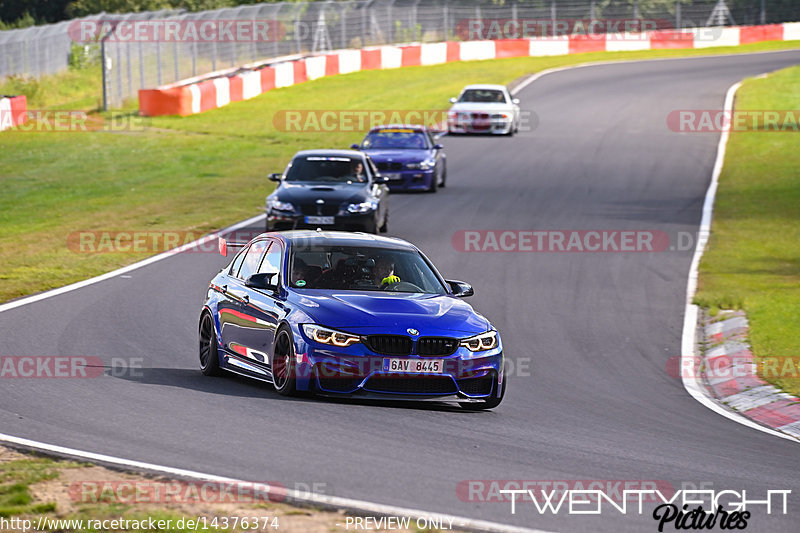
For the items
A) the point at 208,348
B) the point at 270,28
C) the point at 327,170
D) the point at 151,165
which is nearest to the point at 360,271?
the point at 208,348

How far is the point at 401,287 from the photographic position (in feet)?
38.1

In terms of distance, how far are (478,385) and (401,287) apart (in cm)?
135

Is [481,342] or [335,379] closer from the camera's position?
[335,379]

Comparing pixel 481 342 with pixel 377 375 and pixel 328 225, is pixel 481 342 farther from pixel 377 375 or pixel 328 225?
pixel 328 225

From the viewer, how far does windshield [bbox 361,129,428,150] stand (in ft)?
95.6

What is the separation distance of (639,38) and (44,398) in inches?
2392

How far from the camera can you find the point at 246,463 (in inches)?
321

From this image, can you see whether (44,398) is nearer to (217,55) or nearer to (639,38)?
(217,55)

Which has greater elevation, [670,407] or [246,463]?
[246,463]

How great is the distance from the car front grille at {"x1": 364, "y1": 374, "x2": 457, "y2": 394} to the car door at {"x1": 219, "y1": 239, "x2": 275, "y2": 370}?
1.15 metres

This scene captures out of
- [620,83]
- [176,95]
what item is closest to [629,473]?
[176,95]

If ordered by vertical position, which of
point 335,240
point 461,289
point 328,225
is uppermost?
point 335,240

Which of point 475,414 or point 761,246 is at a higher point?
point 475,414

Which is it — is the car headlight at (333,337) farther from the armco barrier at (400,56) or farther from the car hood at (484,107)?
the armco barrier at (400,56)
